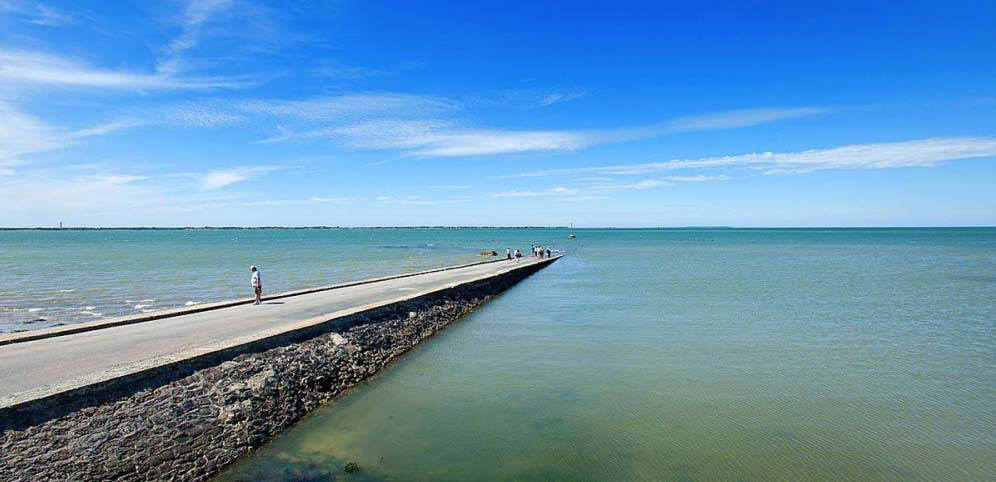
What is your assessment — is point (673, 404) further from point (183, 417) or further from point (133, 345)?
point (133, 345)

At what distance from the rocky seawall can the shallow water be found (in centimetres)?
57

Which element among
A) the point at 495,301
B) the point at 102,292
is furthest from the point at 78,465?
the point at 102,292

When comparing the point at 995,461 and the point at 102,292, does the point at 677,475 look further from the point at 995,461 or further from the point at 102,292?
the point at 102,292

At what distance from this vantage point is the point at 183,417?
8984 mm

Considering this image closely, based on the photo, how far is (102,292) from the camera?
30297 millimetres

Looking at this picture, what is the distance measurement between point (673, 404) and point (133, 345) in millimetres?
11966

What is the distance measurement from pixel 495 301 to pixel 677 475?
1997cm

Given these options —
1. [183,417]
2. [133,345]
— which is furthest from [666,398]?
[133,345]

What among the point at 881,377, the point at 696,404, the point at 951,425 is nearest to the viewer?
the point at 951,425

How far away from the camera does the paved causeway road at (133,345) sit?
888cm

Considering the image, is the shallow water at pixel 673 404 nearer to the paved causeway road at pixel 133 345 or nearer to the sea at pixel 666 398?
the sea at pixel 666 398

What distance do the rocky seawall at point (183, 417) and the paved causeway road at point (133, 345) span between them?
1.38 ft

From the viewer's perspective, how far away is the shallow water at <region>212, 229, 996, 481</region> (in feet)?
29.6

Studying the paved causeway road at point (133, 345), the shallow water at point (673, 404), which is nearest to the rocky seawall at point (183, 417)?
the paved causeway road at point (133, 345)
